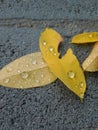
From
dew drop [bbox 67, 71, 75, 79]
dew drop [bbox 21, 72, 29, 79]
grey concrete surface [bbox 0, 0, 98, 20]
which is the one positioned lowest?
dew drop [bbox 21, 72, 29, 79]

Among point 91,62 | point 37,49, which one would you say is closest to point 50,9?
point 37,49

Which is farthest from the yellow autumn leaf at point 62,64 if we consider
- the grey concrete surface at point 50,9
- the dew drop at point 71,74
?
the grey concrete surface at point 50,9

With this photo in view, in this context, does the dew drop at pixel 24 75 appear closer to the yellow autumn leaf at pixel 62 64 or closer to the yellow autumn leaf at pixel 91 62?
the yellow autumn leaf at pixel 62 64

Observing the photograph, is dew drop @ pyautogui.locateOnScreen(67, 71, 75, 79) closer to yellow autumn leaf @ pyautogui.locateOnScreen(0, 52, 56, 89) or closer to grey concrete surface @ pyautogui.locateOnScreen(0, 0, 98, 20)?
yellow autumn leaf @ pyautogui.locateOnScreen(0, 52, 56, 89)

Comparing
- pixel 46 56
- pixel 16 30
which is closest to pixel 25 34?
pixel 16 30

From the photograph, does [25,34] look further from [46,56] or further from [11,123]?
[11,123]

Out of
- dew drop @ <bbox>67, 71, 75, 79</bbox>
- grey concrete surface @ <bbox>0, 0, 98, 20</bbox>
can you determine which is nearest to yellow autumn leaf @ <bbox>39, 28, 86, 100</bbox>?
dew drop @ <bbox>67, 71, 75, 79</bbox>
